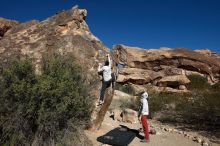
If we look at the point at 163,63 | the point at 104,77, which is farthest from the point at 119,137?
the point at 163,63

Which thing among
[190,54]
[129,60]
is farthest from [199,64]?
[129,60]

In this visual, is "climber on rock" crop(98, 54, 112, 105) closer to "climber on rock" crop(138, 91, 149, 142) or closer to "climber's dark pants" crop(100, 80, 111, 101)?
"climber's dark pants" crop(100, 80, 111, 101)

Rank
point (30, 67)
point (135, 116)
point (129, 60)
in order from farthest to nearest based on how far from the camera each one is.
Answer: point (129, 60), point (135, 116), point (30, 67)

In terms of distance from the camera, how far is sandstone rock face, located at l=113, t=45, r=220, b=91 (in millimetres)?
30578

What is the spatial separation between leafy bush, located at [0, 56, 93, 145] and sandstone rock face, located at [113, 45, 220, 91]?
76.3ft

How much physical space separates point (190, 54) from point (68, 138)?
2930 centimetres

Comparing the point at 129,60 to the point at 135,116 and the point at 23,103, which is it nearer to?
the point at 135,116

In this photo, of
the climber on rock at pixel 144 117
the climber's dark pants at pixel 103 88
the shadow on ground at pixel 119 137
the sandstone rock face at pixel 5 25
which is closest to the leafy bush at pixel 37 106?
the shadow on ground at pixel 119 137

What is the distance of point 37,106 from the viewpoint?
631 centimetres

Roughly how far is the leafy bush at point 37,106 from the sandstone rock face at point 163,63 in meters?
23.3

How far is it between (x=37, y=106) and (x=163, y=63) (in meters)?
27.2

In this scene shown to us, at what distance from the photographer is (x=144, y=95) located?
8.74 meters

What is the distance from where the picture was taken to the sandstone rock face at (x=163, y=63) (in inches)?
1204

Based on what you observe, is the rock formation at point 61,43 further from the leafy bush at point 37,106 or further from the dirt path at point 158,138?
the leafy bush at point 37,106
